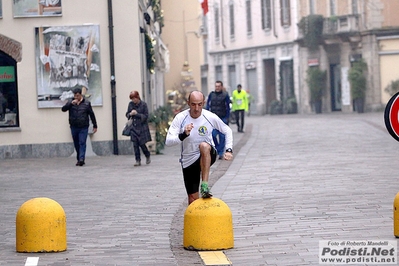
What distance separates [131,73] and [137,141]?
3.84 metres

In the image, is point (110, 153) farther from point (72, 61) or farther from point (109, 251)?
point (109, 251)

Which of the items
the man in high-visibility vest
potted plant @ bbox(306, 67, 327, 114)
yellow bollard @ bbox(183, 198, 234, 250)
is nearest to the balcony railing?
potted plant @ bbox(306, 67, 327, 114)

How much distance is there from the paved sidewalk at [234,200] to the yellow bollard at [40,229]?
0.11 meters

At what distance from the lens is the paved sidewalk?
8773 millimetres

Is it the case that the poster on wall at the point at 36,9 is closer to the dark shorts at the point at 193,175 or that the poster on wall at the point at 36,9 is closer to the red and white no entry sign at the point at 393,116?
the dark shorts at the point at 193,175

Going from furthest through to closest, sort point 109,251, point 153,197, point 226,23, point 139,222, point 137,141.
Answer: point 226,23
point 137,141
point 153,197
point 139,222
point 109,251

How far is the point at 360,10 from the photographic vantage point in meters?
50.5

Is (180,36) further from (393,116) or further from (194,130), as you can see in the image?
(393,116)

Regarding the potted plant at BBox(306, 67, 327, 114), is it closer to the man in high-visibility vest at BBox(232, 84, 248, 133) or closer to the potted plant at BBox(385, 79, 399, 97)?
the potted plant at BBox(385, 79, 399, 97)

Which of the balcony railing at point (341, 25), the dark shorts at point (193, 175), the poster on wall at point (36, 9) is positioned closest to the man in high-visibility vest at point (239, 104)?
the poster on wall at point (36, 9)

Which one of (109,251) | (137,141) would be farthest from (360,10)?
(109,251)

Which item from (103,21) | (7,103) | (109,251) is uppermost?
(103,21)

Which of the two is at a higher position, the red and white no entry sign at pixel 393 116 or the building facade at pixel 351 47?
the building facade at pixel 351 47

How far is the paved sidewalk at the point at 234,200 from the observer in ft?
28.8
